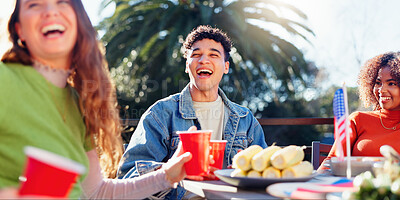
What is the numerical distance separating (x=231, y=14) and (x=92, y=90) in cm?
876

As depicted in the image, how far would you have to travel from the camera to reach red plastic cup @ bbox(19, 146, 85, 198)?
0.88 metres

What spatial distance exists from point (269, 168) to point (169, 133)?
1.11 metres

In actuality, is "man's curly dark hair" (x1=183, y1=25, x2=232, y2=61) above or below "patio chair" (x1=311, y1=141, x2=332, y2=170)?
above

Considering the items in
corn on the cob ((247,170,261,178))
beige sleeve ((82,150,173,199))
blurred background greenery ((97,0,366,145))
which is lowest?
beige sleeve ((82,150,173,199))

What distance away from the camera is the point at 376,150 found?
2709 millimetres

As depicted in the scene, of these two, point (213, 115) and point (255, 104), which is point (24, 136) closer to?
point (213, 115)

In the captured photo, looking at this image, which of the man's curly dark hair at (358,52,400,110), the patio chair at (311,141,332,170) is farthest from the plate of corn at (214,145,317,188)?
the man's curly dark hair at (358,52,400,110)

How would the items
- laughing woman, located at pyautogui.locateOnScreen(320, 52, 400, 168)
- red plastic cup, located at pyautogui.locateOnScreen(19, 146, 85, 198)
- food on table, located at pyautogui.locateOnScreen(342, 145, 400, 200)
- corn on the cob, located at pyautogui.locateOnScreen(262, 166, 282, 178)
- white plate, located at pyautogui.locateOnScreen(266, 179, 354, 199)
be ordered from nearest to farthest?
red plastic cup, located at pyautogui.locateOnScreen(19, 146, 85, 198)
food on table, located at pyautogui.locateOnScreen(342, 145, 400, 200)
white plate, located at pyautogui.locateOnScreen(266, 179, 354, 199)
corn on the cob, located at pyautogui.locateOnScreen(262, 166, 282, 178)
laughing woman, located at pyautogui.locateOnScreen(320, 52, 400, 168)

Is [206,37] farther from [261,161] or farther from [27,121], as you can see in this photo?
[27,121]

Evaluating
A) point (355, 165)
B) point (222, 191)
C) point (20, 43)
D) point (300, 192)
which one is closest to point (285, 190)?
point (300, 192)

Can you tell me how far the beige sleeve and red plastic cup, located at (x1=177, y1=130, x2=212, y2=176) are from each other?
151mm

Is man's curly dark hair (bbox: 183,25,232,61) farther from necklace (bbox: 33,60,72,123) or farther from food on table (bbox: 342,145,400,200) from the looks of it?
food on table (bbox: 342,145,400,200)

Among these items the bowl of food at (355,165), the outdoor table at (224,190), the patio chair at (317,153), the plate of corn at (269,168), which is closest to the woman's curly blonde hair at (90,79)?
the outdoor table at (224,190)

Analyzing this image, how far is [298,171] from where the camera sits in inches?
61.3
